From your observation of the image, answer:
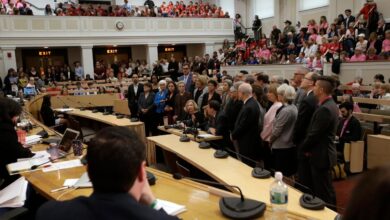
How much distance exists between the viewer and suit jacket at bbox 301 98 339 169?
13.2 ft

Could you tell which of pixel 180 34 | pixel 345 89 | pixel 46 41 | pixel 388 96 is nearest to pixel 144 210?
pixel 388 96

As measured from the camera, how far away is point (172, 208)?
8.43 feet

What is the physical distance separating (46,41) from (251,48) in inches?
396

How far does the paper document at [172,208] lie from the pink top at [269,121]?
2.67 m

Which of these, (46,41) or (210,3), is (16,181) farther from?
(210,3)

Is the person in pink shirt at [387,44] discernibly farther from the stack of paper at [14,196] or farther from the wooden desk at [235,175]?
the stack of paper at [14,196]

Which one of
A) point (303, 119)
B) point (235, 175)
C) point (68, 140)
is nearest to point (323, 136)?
point (303, 119)

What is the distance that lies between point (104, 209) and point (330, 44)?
489 inches

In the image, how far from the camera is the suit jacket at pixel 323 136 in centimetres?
402

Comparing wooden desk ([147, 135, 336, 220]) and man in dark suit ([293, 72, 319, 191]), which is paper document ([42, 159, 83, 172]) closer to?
wooden desk ([147, 135, 336, 220])

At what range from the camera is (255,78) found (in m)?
7.11

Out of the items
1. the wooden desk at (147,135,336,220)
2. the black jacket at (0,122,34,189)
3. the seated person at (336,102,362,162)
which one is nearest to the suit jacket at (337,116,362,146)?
the seated person at (336,102,362,162)

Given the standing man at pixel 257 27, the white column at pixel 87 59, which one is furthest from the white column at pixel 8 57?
the standing man at pixel 257 27

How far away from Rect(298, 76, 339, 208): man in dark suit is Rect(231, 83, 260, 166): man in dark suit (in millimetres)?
977
